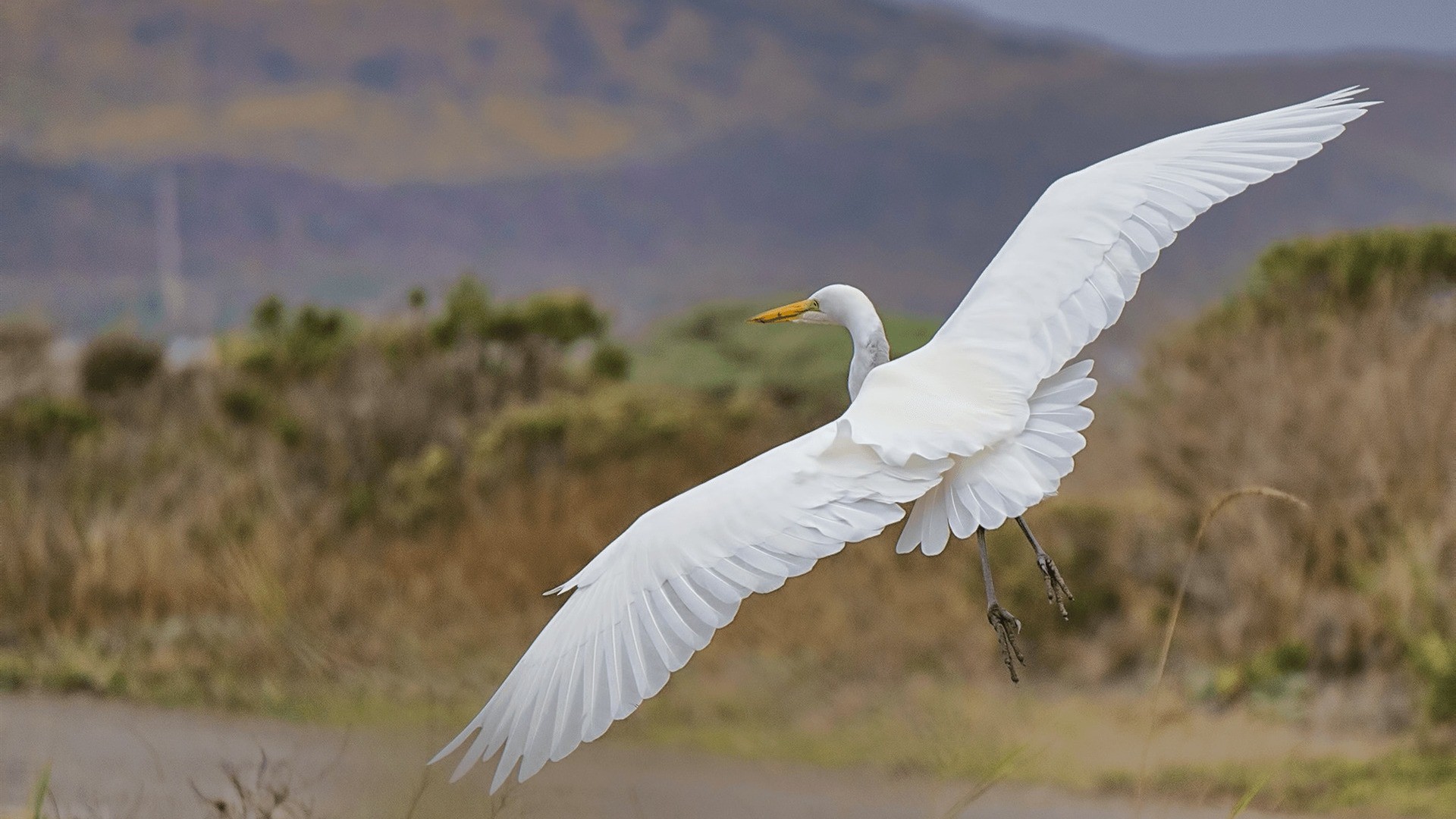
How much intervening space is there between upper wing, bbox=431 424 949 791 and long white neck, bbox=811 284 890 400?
302 millimetres

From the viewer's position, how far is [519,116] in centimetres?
4016

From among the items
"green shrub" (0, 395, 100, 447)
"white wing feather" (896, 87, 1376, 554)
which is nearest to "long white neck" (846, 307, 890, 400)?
"white wing feather" (896, 87, 1376, 554)

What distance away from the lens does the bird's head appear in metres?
2.89

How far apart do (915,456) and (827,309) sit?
0.55 meters

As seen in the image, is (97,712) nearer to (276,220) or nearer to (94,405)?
(94,405)

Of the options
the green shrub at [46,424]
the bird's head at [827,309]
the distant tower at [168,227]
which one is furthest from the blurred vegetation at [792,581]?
the distant tower at [168,227]

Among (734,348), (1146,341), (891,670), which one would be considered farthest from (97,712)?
(734,348)

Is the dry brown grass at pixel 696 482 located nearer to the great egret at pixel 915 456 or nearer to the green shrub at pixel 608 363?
the green shrub at pixel 608 363

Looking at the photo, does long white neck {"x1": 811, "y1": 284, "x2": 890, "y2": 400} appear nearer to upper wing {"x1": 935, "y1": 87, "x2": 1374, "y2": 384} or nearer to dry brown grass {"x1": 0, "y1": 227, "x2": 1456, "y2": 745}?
upper wing {"x1": 935, "y1": 87, "x2": 1374, "y2": 384}

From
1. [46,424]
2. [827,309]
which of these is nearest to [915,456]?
[827,309]

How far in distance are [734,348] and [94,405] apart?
581 cm

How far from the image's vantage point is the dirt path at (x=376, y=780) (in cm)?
360

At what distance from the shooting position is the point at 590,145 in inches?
1582

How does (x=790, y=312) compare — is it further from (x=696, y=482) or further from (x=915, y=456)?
(x=696, y=482)
